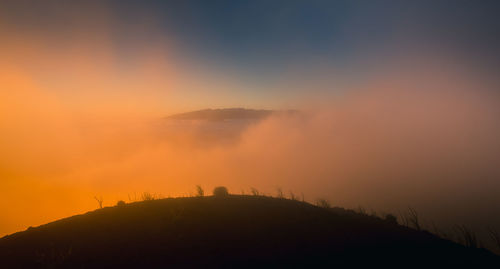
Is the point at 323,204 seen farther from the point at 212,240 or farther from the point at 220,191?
the point at 212,240

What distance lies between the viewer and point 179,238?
25.6 ft

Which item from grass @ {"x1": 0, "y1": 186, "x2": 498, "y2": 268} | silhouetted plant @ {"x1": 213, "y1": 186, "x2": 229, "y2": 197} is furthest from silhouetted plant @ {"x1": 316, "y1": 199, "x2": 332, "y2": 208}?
silhouetted plant @ {"x1": 213, "y1": 186, "x2": 229, "y2": 197}

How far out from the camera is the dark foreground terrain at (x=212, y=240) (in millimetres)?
6895

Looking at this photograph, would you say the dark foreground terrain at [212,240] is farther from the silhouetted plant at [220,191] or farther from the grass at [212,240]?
the silhouetted plant at [220,191]

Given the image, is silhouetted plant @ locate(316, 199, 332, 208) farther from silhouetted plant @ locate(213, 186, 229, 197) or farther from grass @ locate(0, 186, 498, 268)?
silhouetted plant @ locate(213, 186, 229, 197)

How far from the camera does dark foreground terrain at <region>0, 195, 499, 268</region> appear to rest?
6.89 m

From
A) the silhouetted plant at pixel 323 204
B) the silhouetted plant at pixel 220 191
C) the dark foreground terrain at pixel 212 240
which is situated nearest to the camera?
the dark foreground terrain at pixel 212 240

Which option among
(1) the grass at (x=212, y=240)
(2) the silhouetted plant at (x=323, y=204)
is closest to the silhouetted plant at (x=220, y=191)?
(1) the grass at (x=212, y=240)

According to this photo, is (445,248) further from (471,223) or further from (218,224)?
(471,223)

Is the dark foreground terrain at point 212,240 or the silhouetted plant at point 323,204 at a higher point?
the silhouetted plant at point 323,204

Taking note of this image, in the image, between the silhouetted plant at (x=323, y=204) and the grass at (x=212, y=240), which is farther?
the silhouetted plant at (x=323, y=204)

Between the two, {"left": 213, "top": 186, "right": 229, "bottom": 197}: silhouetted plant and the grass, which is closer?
the grass

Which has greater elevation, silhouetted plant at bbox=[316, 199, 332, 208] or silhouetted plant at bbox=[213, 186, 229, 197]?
silhouetted plant at bbox=[213, 186, 229, 197]

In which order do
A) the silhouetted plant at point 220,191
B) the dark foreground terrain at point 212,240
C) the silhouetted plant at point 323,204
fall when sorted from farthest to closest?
the silhouetted plant at point 323,204, the silhouetted plant at point 220,191, the dark foreground terrain at point 212,240
